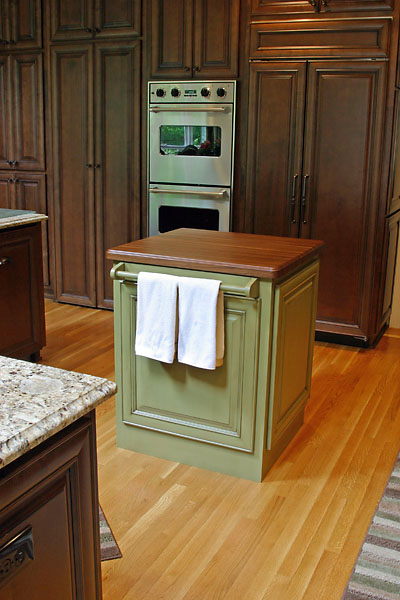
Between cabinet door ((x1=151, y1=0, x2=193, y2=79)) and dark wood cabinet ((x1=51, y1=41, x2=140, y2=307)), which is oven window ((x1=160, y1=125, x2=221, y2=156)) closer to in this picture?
dark wood cabinet ((x1=51, y1=41, x2=140, y2=307))

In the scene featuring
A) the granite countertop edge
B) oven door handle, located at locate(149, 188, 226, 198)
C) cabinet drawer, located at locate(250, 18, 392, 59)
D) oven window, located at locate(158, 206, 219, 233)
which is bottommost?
the granite countertop edge

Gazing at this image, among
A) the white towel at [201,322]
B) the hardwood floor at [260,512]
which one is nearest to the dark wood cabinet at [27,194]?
the hardwood floor at [260,512]

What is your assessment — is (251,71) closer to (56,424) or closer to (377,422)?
(377,422)

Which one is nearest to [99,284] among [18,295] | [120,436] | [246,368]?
[18,295]

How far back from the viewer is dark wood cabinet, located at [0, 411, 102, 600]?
111 centimetres

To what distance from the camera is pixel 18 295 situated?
3.51 meters

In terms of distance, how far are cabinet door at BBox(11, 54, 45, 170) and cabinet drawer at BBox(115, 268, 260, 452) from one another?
102 inches

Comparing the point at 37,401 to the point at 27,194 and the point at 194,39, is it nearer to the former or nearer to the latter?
the point at 194,39

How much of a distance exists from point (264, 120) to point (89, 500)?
319cm

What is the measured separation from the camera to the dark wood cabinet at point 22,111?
15.5 ft

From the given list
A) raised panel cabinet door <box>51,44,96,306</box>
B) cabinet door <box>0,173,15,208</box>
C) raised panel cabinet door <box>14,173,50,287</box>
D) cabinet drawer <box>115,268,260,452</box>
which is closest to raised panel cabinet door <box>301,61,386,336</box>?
raised panel cabinet door <box>51,44,96,306</box>

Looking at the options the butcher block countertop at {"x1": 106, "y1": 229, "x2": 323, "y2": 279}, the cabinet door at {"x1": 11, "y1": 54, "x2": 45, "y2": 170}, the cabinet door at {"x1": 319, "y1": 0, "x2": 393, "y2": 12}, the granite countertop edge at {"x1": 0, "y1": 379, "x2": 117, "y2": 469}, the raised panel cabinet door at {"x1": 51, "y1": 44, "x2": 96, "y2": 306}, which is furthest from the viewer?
the cabinet door at {"x1": 11, "y1": 54, "x2": 45, "y2": 170}

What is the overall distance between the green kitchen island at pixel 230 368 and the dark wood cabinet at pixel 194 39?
A: 1.76 meters

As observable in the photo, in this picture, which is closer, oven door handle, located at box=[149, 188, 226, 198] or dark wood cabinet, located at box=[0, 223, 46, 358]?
dark wood cabinet, located at box=[0, 223, 46, 358]
